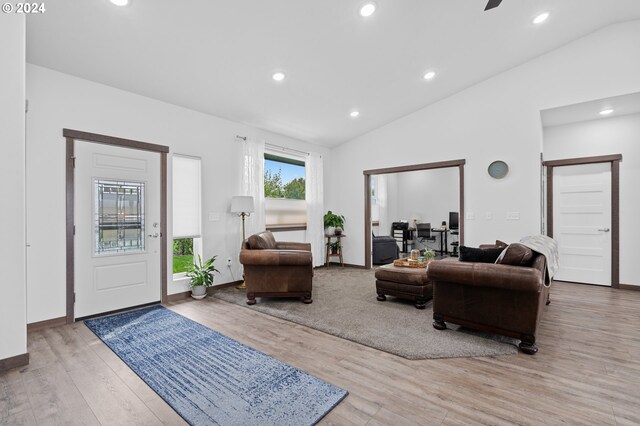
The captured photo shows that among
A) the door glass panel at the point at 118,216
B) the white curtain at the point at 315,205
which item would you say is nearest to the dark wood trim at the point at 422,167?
the white curtain at the point at 315,205

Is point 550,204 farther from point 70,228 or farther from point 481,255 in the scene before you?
point 70,228

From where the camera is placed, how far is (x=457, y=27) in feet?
12.1

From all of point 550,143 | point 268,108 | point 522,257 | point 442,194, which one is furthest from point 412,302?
point 442,194

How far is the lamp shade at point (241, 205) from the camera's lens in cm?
481

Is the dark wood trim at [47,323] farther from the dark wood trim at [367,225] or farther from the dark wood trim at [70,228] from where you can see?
the dark wood trim at [367,225]

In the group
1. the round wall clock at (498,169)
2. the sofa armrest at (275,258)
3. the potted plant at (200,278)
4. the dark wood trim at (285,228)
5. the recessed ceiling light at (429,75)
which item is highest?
the recessed ceiling light at (429,75)

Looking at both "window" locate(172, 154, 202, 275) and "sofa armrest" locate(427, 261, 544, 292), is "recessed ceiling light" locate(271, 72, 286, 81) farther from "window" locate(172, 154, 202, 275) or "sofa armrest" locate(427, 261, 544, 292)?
"sofa armrest" locate(427, 261, 544, 292)

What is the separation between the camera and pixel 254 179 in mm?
5391

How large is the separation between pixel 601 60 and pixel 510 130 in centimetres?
136

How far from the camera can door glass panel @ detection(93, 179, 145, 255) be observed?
3.67 metres

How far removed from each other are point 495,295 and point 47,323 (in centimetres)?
460

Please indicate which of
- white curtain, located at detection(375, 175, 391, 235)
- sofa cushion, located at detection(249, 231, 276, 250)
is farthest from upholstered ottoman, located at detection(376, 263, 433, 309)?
white curtain, located at detection(375, 175, 391, 235)

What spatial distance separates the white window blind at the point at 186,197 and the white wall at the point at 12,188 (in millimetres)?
2009

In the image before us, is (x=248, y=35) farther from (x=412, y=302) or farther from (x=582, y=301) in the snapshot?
(x=582, y=301)
